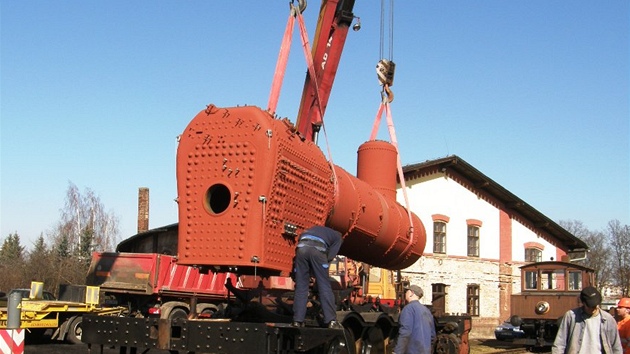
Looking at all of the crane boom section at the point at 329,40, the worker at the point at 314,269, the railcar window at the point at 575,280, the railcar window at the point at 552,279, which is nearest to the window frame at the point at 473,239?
the railcar window at the point at 552,279

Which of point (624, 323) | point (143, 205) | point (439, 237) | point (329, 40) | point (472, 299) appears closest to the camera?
point (624, 323)

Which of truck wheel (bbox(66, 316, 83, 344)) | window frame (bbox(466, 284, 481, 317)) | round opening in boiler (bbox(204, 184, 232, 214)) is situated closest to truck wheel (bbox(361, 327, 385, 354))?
round opening in boiler (bbox(204, 184, 232, 214))

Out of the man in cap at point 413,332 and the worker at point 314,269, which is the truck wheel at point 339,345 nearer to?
the worker at point 314,269

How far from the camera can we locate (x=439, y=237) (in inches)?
1164

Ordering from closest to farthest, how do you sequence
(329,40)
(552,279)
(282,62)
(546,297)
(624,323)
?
(624,323)
(282,62)
(329,40)
(546,297)
(552,279)

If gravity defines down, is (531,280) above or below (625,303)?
above

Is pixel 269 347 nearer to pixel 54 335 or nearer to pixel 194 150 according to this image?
pixel 194 150

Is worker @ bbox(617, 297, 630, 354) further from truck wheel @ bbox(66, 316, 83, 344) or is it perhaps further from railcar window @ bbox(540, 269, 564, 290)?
railcar window @ bbox(540, 269, 564, 290)

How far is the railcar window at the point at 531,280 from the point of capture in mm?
23406

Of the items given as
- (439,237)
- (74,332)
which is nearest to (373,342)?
(74,332)

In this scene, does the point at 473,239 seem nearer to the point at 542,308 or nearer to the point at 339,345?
the point at 542,308

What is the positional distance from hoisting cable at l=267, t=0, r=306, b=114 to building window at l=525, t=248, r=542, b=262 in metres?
25.8

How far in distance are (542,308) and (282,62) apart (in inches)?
641

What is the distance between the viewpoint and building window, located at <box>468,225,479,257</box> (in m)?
30.6
